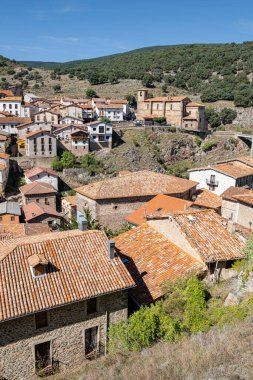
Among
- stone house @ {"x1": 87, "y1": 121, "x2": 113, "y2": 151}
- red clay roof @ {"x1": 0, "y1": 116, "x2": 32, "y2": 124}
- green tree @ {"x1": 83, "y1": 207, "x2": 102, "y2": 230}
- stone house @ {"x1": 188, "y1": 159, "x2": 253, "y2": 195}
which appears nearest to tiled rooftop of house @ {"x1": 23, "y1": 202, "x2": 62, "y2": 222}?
green tree @ {"x1": 83, "y1": 207, "x2": 102, "y2": 230}

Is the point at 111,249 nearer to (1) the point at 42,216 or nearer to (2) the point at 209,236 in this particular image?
(2) the point at 209,236

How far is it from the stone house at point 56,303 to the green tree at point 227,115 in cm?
7710

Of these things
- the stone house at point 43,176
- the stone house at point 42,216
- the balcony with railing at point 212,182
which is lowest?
the stone house at point 42,216

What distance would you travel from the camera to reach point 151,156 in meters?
62.8

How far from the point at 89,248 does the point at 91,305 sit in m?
2.63

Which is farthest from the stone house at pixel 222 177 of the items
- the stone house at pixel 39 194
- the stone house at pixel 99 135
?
the stone house at pixel 99 135

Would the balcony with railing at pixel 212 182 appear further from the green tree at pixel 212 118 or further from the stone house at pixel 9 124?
the green tree at pixel 212 118

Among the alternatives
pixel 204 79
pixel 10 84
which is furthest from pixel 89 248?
pixel 204 79

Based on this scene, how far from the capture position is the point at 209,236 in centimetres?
1872

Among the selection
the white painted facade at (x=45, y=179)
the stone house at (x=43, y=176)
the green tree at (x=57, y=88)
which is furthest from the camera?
the green tree at (x=57, y=88)

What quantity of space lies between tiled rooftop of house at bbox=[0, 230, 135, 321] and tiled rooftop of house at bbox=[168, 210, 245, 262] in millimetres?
4763

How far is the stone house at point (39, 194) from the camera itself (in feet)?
146

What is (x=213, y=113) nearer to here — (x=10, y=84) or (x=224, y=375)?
(x=10, y=84)

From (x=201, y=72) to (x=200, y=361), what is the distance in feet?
380
